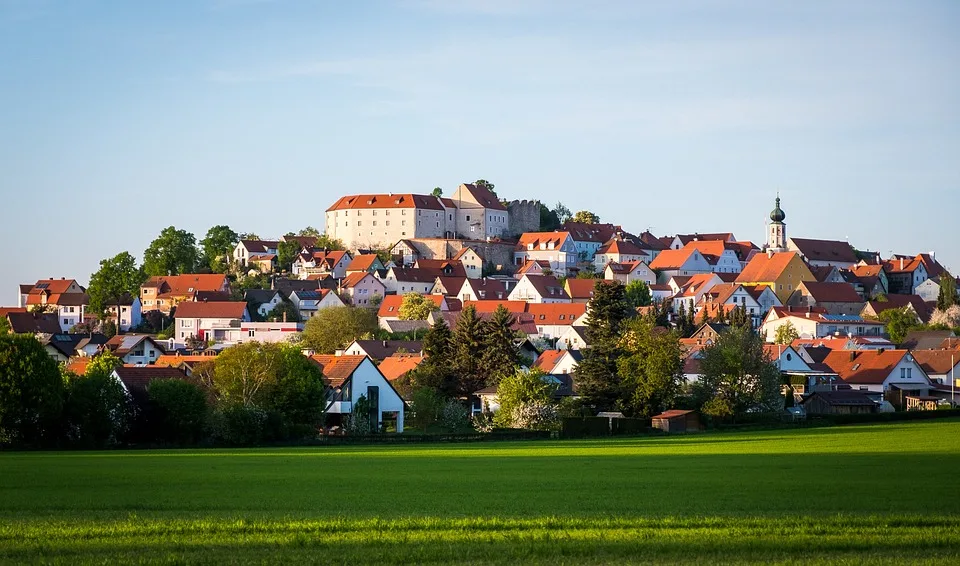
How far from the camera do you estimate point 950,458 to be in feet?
117

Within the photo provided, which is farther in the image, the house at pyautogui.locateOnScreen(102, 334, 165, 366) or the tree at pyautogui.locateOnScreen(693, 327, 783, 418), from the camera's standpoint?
the house at pyautogui.locateOnScreen(102, 334, 165, 366)

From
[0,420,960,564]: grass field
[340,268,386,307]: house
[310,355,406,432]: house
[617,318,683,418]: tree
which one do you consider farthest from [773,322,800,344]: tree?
[0,420,960,564]: grass field

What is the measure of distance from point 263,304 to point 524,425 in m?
75.6

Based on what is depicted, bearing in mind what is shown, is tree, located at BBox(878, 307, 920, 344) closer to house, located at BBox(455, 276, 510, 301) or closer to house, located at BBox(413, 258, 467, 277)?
house, located at BBox(455, 276, 510, 301)

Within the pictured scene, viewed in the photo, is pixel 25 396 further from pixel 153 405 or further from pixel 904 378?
pixel 904 378

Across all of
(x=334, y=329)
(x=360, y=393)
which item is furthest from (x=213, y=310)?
(x=360, y=393)

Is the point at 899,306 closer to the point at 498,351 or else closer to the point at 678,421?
the point at 498,351

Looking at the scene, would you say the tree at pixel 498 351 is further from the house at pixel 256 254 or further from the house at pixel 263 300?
the house at pixel 256 254

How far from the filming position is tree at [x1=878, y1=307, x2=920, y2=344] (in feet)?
397

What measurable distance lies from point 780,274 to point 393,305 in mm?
46713

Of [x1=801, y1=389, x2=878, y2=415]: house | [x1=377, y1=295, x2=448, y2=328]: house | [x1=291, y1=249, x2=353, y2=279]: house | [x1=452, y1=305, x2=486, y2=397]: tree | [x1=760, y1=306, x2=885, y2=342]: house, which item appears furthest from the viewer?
[x1=291, y1=249, x2=353, y2=279]: house

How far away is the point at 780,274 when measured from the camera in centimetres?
14862

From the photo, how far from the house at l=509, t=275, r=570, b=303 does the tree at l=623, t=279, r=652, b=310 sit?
7787mm

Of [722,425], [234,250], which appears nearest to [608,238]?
[234,250]
